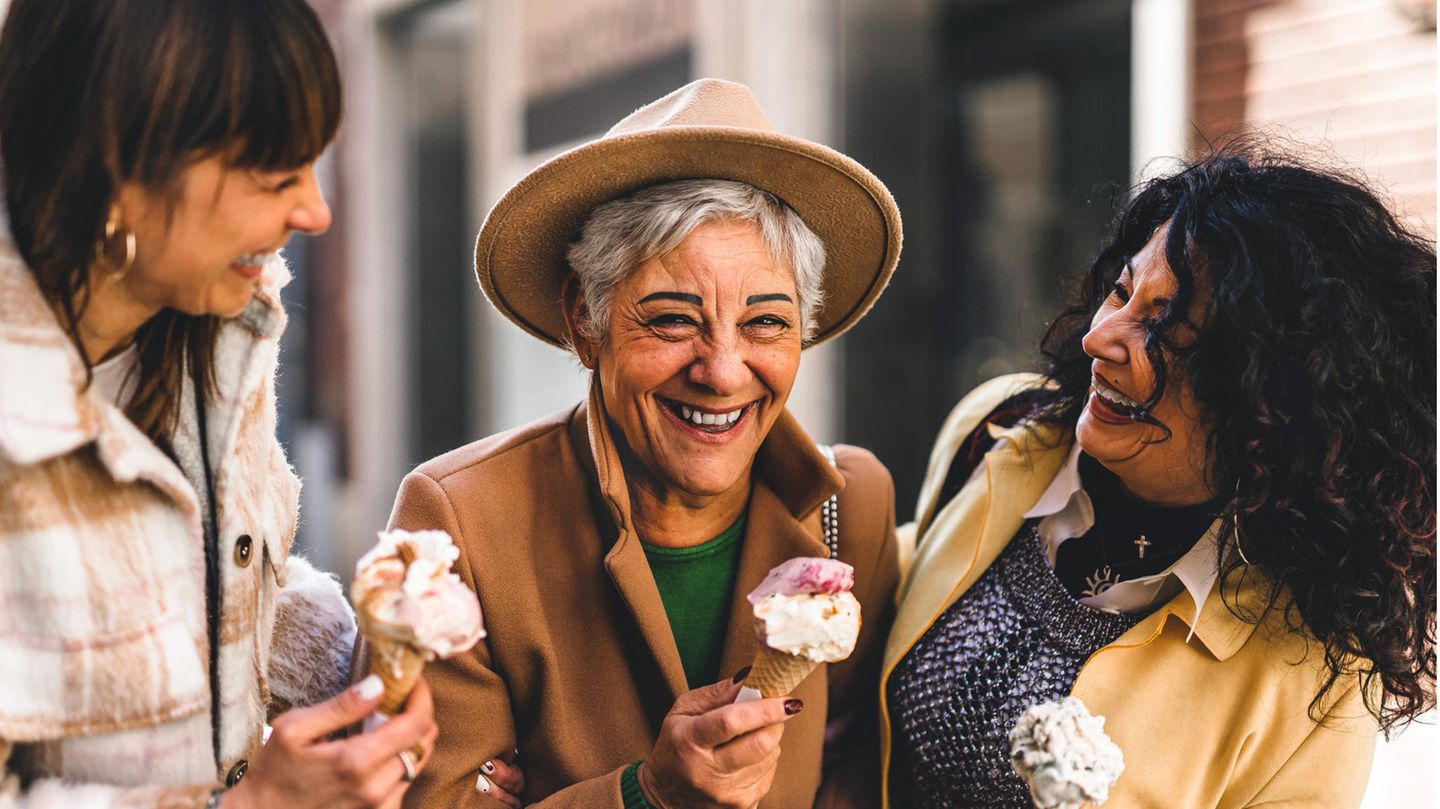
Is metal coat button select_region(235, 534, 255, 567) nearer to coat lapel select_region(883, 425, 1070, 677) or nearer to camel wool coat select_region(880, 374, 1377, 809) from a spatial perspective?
coat lapel select_region(883, 425, 1070, 677)

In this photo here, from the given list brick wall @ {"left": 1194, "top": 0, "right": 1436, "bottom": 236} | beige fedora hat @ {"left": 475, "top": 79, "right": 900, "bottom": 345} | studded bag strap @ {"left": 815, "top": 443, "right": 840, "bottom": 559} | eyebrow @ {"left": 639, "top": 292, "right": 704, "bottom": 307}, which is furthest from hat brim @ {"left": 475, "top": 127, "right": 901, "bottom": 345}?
brick wall @ {"left": 1194, "top": 0, "right": 1436, "bottom": 236}

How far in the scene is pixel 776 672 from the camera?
186 cm

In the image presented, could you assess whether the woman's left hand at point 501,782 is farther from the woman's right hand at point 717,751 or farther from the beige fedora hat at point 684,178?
the beige fedora hat at point 684,178

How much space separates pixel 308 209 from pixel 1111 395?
4.87ft

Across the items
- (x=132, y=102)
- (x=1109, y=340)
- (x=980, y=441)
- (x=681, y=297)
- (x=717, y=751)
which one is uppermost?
(x=132, y=102)

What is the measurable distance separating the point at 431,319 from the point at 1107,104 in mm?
4903

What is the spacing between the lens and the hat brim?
6.95 feet

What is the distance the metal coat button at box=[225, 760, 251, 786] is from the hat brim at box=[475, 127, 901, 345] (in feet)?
3.38

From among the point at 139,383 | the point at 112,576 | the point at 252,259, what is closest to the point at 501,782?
the point at 112,576

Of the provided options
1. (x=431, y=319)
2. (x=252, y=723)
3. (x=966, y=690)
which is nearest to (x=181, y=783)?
(x=252, y=723)

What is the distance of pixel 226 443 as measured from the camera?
1781mm

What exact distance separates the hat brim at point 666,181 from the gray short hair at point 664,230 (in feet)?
0.10

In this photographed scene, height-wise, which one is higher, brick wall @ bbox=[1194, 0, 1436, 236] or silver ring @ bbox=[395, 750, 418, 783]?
brick wall @ bbox=[1194, 0, 1436, 236]

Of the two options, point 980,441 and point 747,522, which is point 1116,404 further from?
point 747,522
